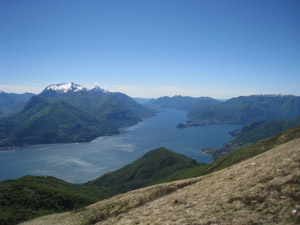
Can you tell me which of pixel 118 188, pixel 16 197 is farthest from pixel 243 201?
pixel 118 188

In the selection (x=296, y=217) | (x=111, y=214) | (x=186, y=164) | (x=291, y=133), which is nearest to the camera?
(x=296, y=217)

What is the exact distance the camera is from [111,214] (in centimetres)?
2753

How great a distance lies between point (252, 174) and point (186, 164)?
182737mm

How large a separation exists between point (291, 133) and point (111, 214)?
94219 mm

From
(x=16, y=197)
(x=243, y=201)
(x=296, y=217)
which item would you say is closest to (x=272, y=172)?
(x=243, y=201)

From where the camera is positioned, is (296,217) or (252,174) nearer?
(296,217)

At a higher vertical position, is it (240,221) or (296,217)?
(296,217)

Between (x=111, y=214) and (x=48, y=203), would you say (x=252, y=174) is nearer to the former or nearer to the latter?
(x=111, y=214)

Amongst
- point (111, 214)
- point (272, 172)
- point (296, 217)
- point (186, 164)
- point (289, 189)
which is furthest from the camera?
point (186, 164)

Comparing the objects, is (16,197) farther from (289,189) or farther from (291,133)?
(291,133)

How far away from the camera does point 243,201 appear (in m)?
17.4

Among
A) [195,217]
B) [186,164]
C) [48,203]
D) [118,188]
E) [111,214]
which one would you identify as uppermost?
[195,217]

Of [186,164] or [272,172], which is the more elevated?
[272,172]

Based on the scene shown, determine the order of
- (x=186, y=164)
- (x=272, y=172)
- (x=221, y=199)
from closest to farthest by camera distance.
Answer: (x=221, y=199) → (x=272, y=172) → (x=186, y=164)
